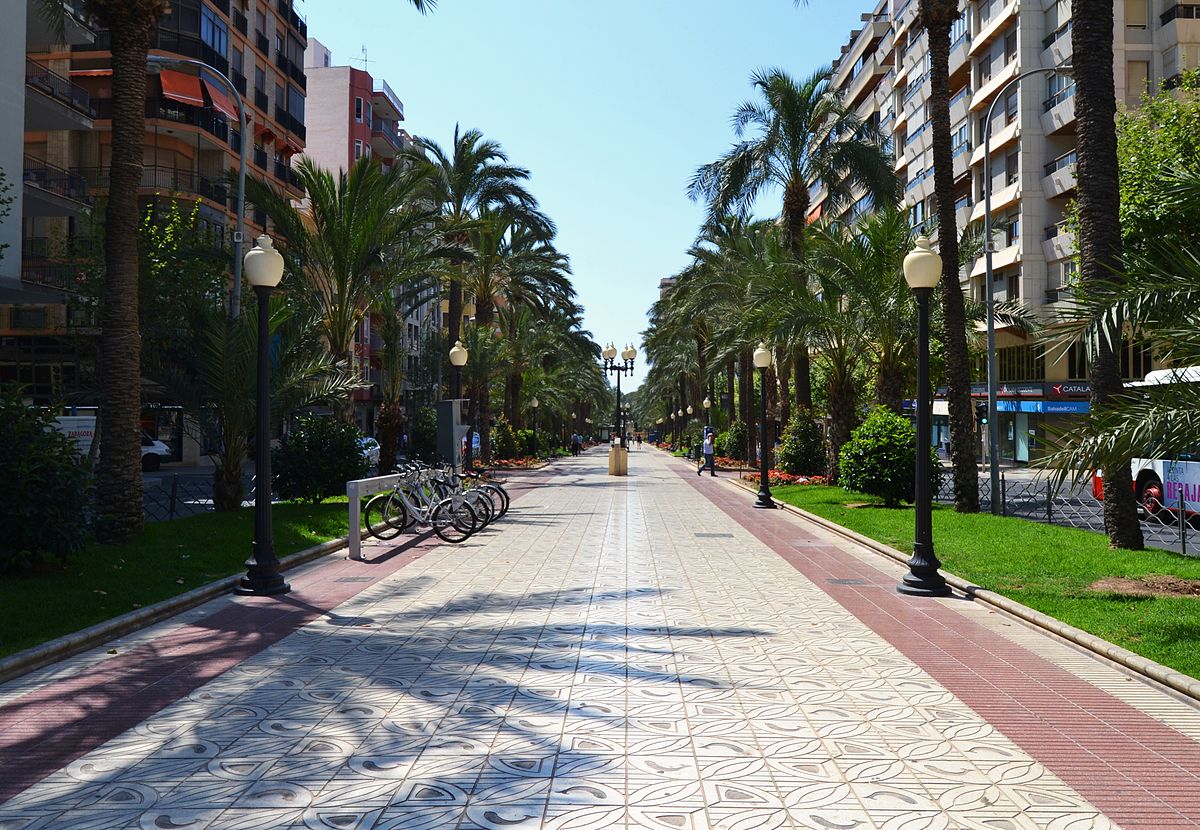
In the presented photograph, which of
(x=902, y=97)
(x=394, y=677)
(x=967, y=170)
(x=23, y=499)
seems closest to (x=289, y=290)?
(x=23, y=499)

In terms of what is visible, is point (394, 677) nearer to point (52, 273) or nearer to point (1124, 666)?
point (1124, 666)

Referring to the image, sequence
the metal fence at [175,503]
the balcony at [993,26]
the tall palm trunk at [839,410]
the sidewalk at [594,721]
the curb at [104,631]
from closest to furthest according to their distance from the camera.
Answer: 1. the sidewalk at [594,721]
2. the curb at [104,631]
3. the metal fence at [175,503]
4. the tall palm trunk at [839,410]
5. the balcony at [993,26]

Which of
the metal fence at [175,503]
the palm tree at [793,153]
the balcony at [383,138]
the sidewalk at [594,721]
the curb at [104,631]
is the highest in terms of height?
the balcony at [383,138]

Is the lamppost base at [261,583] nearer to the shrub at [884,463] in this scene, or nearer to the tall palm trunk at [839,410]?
the shrub at [884,463]

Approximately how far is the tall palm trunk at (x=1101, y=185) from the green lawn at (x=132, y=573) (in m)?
11.3

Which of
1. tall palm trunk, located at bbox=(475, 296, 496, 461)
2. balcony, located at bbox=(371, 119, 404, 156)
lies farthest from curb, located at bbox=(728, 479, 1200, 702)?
balcony, located at bbox=(371, 119, 404, 156)

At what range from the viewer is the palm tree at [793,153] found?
28.9 metres

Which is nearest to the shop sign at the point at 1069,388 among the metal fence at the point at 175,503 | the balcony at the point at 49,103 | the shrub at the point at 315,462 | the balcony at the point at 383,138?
the shrub at the point at 315,462

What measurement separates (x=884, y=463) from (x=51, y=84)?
25468mm

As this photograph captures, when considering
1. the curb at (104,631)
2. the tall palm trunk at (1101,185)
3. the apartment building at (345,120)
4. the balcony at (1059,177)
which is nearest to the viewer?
the curb at (104,631)

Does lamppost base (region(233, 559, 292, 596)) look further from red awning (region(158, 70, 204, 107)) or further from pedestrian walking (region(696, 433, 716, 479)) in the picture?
red awning (region(158, 70, 204, 107))

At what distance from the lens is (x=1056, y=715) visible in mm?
6156

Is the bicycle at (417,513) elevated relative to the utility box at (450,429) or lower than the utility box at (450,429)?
lower

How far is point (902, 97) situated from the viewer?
2398 inches
